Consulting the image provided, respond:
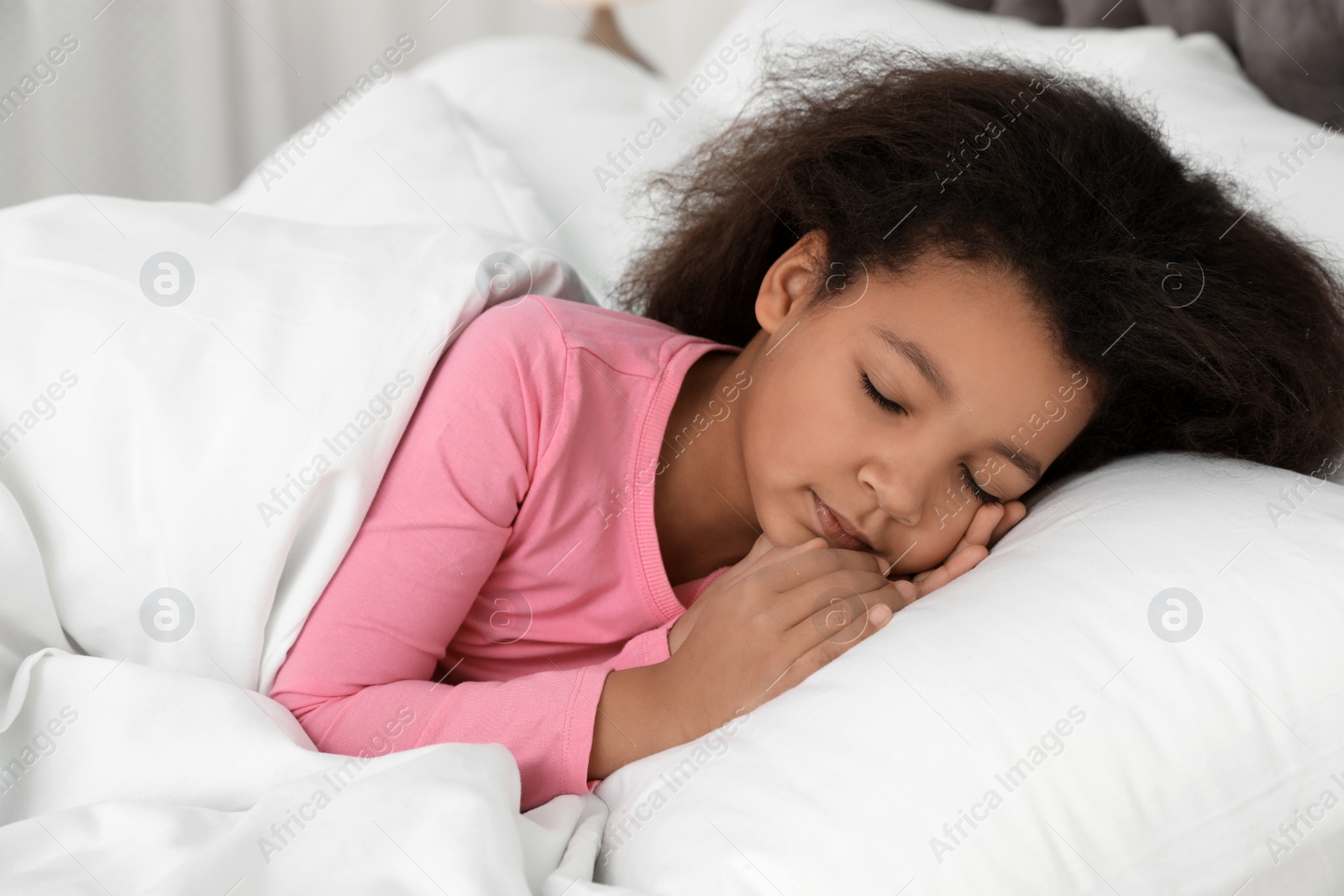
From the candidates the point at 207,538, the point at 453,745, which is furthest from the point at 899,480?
the point at 207,538

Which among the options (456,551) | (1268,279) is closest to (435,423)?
(456,551)

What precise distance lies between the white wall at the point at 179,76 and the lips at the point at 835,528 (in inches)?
69.2

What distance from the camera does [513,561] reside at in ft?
2.94

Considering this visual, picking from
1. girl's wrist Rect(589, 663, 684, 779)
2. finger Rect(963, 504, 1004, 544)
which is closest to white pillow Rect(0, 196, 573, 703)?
girl's wrist Rect(589, 663, 684, 779)

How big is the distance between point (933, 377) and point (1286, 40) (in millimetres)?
782

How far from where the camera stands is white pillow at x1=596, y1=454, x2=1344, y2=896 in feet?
1.84

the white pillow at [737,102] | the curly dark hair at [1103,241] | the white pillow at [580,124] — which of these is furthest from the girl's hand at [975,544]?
the white pillow at [580,124]

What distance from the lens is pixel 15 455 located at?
0.79 metres

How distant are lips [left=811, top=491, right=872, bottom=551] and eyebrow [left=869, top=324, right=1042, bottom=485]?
0.40 ft

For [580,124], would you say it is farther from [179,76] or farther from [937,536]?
[179,76]

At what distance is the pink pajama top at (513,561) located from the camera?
769mm

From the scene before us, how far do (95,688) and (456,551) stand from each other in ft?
0.83

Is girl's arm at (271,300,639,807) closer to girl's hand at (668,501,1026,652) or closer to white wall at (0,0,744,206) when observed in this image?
girl's hand at (668,501,1026,652)

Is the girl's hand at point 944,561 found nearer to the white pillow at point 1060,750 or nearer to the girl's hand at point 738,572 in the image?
the girl's hand at point 738,572
